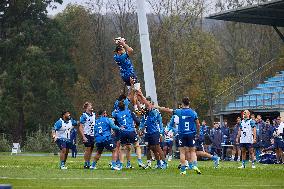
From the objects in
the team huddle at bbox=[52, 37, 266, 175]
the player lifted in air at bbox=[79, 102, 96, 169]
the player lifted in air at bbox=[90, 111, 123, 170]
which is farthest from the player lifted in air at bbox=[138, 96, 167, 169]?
the player lifted in air at bbox=[79, 102, 96, 169]

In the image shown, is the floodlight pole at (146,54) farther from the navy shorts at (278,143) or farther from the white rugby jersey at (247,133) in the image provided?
the navy shorts at (278,143)

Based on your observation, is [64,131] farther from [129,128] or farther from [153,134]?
[153,134]

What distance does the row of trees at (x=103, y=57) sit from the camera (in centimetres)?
7062

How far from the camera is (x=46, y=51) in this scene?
74.9 m

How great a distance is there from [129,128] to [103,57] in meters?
56.6

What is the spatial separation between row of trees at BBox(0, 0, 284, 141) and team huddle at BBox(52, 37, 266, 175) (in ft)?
134

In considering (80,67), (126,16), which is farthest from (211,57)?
(80,67)

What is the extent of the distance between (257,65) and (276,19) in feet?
77.5

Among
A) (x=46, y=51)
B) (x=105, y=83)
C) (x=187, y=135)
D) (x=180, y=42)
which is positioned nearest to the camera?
(x=187, y=135)

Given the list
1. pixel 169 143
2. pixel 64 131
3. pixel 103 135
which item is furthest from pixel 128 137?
A: pixel 169 143

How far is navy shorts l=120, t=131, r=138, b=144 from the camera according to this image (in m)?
25.9

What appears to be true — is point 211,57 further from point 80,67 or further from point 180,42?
point 80,67

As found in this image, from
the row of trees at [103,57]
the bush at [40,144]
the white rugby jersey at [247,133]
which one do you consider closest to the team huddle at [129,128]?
the white rugby jersey at [247,133]

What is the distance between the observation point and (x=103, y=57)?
3231 inches
